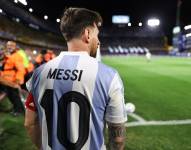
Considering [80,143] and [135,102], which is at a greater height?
[80,143]

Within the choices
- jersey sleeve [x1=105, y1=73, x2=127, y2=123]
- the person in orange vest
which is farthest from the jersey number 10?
the person in orange vest

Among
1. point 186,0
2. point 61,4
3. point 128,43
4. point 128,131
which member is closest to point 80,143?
point 128,131

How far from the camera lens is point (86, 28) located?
257 centimetres

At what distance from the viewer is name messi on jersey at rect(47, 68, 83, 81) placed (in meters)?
2.53

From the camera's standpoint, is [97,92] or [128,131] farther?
[128,131]

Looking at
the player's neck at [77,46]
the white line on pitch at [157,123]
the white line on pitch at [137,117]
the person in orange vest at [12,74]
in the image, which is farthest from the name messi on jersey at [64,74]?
the person in orange vest at [12,74]

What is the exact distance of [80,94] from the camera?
2523mm

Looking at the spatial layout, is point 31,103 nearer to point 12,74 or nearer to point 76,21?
point 76,21

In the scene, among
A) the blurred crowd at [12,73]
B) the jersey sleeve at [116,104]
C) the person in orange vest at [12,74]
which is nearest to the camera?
the jersey sleeve at [116,104]

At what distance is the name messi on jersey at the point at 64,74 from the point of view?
2533mm

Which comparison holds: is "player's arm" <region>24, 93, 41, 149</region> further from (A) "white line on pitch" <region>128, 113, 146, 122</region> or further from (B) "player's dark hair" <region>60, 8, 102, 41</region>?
(A) "white line on pitch" <region>128, 113, 146, 122</region>

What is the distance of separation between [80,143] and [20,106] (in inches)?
298

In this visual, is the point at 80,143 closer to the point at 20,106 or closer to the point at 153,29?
the point at 20,106

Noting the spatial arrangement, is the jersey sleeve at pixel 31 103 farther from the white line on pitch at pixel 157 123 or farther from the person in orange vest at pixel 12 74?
the person in orange vest at pixel 12 74
